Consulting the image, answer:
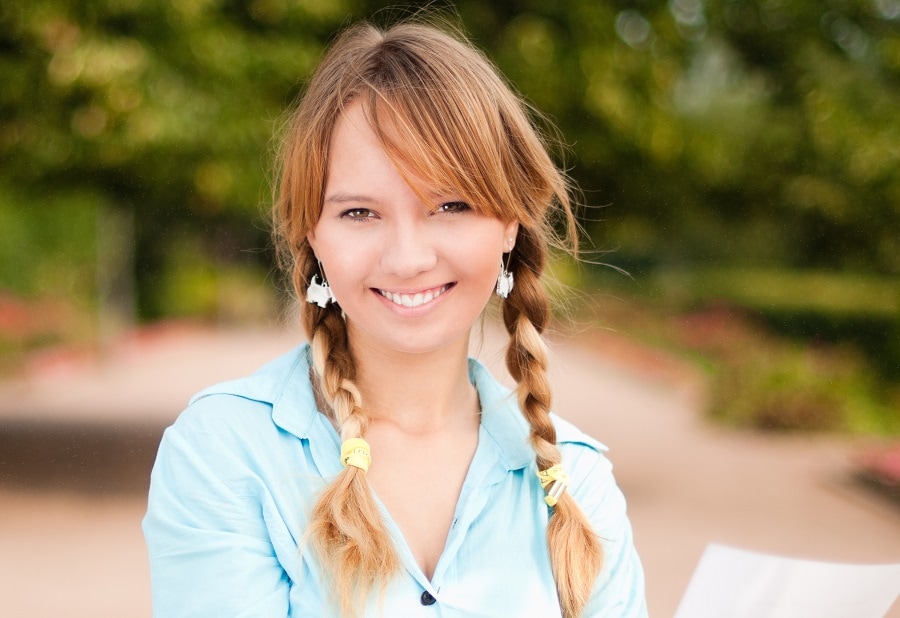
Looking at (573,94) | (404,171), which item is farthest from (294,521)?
(573,94)

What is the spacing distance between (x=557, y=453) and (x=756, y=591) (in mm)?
410

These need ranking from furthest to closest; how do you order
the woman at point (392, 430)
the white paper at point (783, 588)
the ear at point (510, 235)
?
the ear at point (510, 235)
the woman at point (392, 430)
the white paper at point (783, 588)

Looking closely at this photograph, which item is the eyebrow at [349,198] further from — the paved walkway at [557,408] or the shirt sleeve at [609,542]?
the paved walkway at [557,408]

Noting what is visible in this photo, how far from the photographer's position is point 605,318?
19891mm

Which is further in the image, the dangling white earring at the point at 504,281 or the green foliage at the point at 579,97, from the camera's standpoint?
the green foliage at the point at 579,97

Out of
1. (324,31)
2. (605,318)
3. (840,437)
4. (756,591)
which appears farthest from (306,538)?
(605,318)

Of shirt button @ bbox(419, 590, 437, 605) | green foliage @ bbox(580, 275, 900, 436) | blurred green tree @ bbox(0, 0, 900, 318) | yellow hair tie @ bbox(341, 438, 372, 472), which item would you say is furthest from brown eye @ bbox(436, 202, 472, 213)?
green foliage @ bbox(580, 275, 900, 436)

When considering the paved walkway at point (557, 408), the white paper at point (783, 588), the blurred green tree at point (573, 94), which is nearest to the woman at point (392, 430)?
the white paper at point (783, 588)

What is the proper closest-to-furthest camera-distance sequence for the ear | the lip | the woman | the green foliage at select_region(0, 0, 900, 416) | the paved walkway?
the woman < the lip < the ear < the green foliage at select_region(0, 0, 900, 416) < the paved walkway

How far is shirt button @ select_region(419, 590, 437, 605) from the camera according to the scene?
1.57 metres

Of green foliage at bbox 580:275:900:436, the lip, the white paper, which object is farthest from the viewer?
green foliage at bbox 580:275:900:436

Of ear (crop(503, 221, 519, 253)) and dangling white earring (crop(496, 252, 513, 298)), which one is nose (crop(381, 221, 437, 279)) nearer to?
ear (crop(503, 221, 519, 253))

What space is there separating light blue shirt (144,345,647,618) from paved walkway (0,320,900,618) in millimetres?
490

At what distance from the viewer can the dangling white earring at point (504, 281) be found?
6.28 feet
